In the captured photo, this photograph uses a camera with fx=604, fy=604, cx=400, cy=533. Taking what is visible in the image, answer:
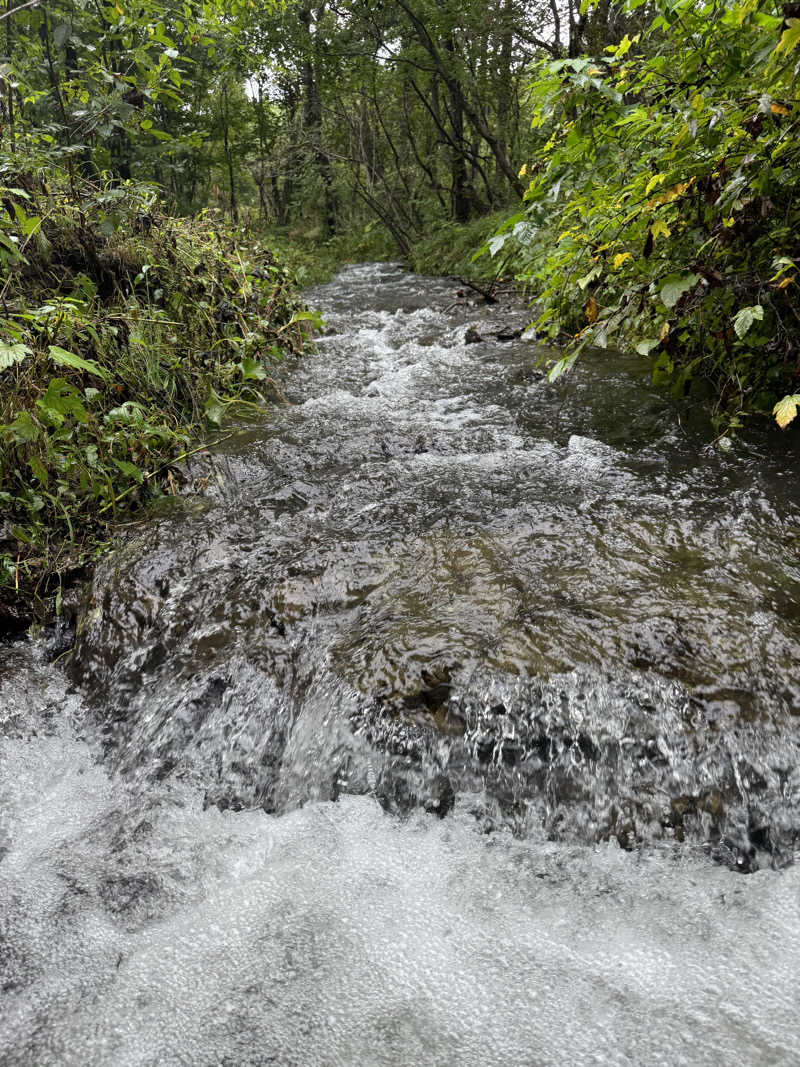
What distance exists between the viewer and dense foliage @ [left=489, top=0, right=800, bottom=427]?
2381mm

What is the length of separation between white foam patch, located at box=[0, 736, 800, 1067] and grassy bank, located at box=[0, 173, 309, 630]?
1747mm

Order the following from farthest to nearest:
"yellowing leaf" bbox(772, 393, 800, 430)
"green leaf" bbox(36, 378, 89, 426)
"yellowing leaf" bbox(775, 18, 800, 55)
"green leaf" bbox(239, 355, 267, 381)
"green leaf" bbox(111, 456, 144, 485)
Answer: "green leaf" bbox(239, 355, 267, 381) → "green leaf" bbox(111, 456, 144, 485) → "green leaf" bbox(36, 378, 89, 426) → "yellowing leaf" bbox(772, 393, 800, 430) → "yellowing leaf" bbox(775, 18, 800, 55)

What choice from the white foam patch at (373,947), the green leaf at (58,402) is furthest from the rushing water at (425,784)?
the green leaf at (58,402)

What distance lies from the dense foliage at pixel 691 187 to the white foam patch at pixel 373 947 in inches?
72.4

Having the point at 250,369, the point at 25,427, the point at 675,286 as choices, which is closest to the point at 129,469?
the point at 25,427

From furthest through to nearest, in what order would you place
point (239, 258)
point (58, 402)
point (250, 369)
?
point (239, 258) → point (250, 369) → point (58, 402)

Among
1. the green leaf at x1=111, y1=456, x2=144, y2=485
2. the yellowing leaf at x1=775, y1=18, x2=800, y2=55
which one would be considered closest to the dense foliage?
the yellowing leaf at x1=775, y1=18, x2=800, y2=55

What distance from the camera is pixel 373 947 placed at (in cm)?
174

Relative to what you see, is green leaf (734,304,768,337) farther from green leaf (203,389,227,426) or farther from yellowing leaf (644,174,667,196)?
green leaf (203,389,227,426)

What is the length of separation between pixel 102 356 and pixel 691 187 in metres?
3.49

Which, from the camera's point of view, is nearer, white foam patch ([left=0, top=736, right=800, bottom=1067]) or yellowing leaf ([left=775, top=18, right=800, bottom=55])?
white foam patch ([left=0, top=736, right=800, bottom=1067])

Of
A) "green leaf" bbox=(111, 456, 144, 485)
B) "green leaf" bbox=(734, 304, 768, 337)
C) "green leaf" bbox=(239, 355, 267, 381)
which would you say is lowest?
"green leaf" bbox=(734, 304, 768, 337)

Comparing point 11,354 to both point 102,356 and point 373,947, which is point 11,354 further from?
point 373,947

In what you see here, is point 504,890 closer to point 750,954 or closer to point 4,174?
point 750,954
